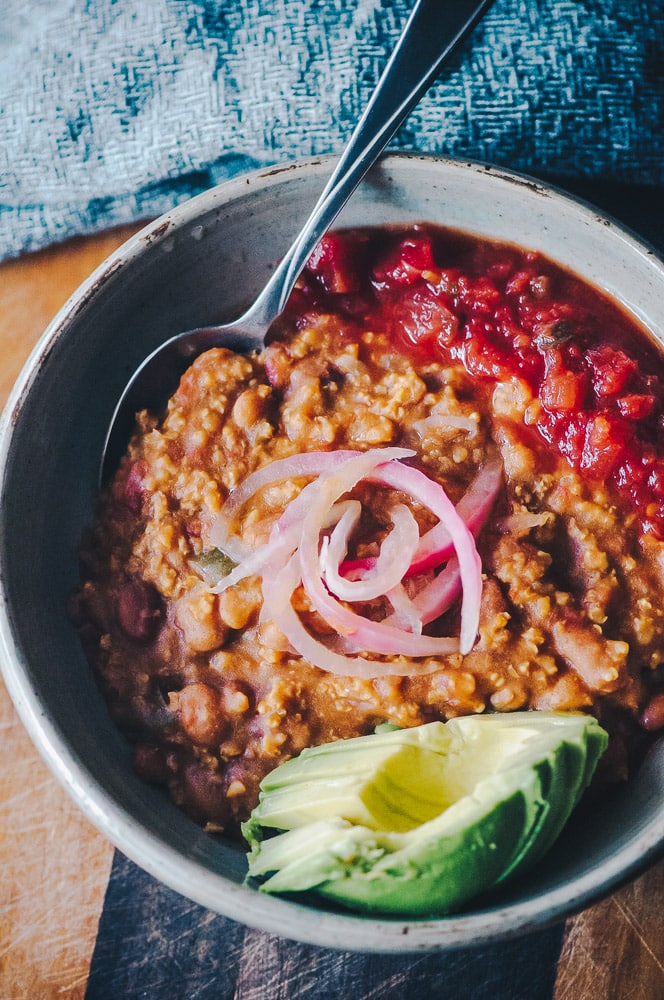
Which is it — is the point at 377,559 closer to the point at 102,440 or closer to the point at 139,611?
the point at 139,611

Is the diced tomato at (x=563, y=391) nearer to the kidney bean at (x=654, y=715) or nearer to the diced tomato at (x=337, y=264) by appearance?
the diced tomato at (x=337, y=264)

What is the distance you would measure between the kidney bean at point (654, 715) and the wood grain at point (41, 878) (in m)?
2.04

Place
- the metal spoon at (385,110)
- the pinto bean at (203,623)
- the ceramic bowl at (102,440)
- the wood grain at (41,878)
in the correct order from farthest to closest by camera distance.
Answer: the wood grain at (41,878), the metal spoon at (385,110), the pinto bean at (203,623), the ceramic bowl at (102,440)

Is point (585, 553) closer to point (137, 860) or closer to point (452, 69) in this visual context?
point (137, 860)

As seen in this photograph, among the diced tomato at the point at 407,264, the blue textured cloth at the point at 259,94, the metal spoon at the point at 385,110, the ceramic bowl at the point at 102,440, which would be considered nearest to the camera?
the ceramic bowl at the point at 102,440

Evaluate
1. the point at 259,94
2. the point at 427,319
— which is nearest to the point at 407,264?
the point at 427,319

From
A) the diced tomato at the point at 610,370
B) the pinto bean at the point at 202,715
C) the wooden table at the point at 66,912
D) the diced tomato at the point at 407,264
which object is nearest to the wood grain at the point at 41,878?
the wooden table at the point at 66,912

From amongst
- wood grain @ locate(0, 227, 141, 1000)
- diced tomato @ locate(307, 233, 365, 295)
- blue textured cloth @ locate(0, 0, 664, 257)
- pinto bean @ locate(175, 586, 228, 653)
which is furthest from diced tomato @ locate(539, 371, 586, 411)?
wood grain @ locate(0, 227, 141, 1000)

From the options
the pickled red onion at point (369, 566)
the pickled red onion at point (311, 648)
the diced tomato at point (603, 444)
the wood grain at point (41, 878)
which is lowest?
the wood grain at point (41, 878)

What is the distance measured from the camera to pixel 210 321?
340 centimetres

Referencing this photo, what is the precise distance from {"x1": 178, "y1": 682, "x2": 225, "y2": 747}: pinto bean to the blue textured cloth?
2.14 metres

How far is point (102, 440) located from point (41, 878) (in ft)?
5.58

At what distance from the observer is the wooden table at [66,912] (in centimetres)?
317

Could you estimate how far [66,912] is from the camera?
3314 mm
